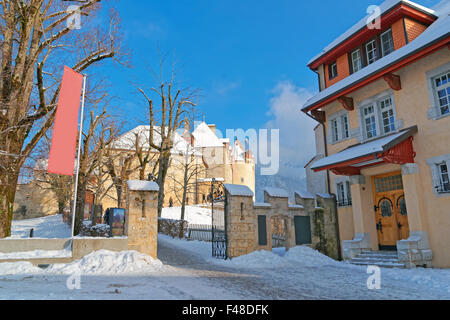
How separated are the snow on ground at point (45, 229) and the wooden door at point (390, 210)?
2226 cm

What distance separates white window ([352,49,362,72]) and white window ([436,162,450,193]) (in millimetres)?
6492

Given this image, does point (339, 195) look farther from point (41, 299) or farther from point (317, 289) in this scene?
point (41, 299)

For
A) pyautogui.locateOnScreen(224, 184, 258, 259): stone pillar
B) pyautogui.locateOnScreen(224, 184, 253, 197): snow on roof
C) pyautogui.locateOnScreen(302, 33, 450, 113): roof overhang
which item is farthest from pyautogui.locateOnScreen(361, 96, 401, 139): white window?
pyautogui.locateOnScreen(224, 184, 258, 259): stone pillar

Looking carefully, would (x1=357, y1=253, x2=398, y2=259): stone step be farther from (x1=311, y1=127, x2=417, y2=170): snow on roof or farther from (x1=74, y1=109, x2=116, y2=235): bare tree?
(x1=74, y1=109, x2=116, y2=235): bare tree

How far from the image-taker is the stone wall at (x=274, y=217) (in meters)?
13.4

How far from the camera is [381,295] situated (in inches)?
283

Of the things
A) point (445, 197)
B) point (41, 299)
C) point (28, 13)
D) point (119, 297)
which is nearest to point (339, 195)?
point (445, 197)

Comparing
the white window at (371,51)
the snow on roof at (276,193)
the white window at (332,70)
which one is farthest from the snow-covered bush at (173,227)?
the white window at (371,51)

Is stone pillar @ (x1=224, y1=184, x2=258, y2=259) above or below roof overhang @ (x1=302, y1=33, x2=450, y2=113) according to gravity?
below

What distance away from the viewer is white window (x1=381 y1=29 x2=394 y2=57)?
14.1 metres

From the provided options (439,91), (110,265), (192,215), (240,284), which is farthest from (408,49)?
(192,215)

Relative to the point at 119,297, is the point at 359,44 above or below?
above

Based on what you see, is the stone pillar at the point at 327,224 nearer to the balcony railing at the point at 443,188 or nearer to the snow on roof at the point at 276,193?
the snow on roof at the point at 276,193
